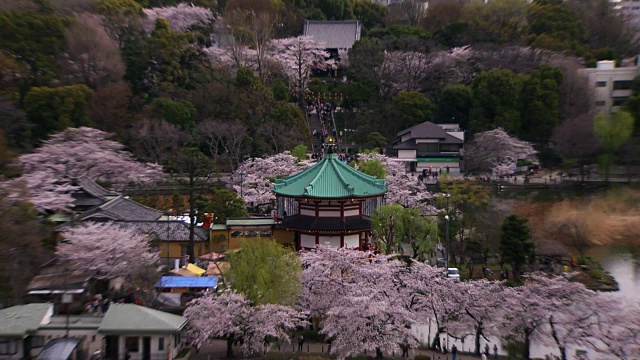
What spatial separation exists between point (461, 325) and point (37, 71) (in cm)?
2895

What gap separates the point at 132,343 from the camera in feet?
49.9

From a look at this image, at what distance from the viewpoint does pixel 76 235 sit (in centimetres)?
1927

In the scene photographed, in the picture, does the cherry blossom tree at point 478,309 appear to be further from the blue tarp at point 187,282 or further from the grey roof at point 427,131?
the grey roof at point 427,131

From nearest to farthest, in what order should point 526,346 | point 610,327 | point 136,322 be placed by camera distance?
point 610,327, point 136,322, point 526,346

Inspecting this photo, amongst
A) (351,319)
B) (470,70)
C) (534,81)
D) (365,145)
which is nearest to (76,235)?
(351,319)

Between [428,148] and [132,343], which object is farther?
[428,148]

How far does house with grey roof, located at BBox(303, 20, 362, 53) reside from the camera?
189 feet

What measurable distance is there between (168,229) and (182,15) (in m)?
34.6

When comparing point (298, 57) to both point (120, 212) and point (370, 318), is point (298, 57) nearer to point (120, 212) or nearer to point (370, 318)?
point (120, 212)

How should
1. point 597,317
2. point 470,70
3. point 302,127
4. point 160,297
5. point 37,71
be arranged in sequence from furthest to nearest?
point 470,70 < point 302,127 < point 37,71 < point 160,297 < point 597,317

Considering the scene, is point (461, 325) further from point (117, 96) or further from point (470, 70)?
point (470, 70)

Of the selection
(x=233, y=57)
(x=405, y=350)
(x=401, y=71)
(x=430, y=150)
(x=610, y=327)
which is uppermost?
(x=233, y=57)

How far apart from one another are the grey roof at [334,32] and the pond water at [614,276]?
35.3m

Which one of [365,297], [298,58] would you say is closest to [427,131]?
[298,58]
